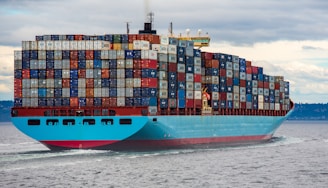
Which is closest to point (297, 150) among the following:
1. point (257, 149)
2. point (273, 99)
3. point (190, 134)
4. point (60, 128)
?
point (257, 149)

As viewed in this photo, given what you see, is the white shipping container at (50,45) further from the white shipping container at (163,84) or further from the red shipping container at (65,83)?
the white shipping container at (163,84)

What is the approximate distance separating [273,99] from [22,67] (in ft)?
140

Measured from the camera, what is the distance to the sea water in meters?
48.1

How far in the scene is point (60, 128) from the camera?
7006 centimetres

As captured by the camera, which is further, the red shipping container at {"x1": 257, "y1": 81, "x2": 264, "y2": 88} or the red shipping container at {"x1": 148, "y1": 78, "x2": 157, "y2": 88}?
the red shipping container at {"x1": 257, "y1": 81, "x2": 264, "y2": 88}

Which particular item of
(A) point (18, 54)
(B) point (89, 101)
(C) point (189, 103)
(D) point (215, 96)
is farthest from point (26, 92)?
(D) point (215, 96)

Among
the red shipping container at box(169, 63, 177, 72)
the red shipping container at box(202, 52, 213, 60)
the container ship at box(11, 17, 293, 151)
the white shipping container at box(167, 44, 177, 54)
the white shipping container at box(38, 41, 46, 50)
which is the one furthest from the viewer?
the red shipping container at box(202, 52, 213, 60)

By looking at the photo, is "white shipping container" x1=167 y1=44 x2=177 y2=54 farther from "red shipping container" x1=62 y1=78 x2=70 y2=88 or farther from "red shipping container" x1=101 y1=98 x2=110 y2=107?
"red shipping container" x1=62 y1=78 x2=70 y2=88

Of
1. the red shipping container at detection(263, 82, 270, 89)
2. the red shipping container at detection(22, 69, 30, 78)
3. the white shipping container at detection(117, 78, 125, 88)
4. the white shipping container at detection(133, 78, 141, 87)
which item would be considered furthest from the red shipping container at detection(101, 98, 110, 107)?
the red shipping container at detection(263, 82, 270, 89)


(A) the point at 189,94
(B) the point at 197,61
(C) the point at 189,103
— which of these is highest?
(B) the point at 197,61

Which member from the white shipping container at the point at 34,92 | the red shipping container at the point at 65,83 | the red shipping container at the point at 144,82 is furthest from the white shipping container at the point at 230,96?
the white shipping container at the point at 34,92

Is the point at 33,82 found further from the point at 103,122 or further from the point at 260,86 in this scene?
the point at 260,86

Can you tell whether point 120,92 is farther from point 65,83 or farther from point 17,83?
point 17,83

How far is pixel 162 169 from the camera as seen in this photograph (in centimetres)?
5550
